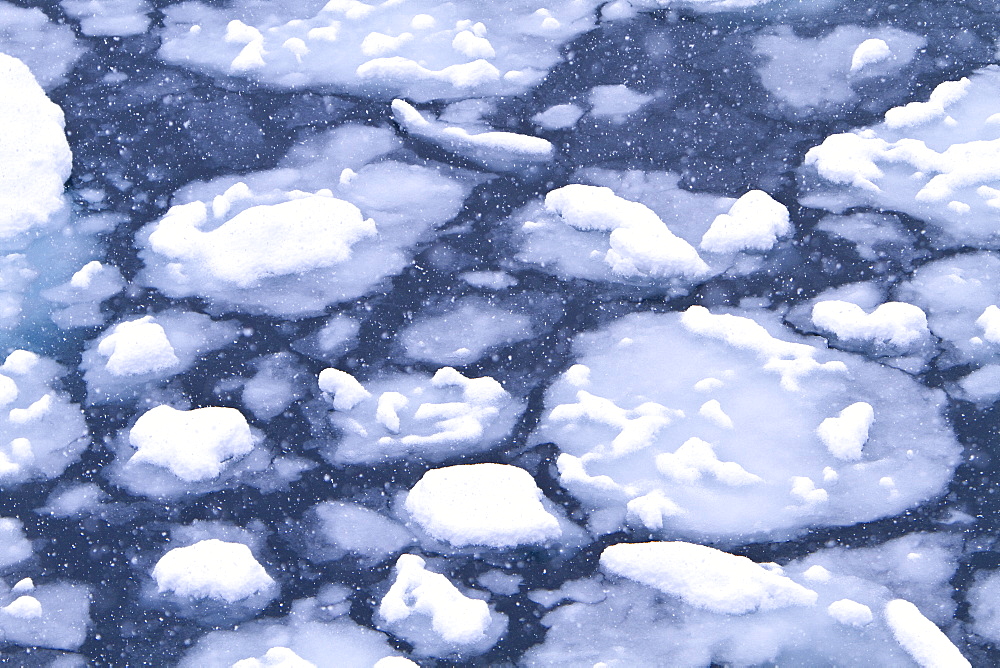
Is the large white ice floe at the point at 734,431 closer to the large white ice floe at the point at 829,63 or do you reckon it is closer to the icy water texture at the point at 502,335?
the icy water texture at the point at 502,335

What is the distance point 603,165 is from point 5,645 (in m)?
1.21

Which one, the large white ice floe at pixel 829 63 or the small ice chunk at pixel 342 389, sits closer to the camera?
the small ice chunk at pixel 342 389

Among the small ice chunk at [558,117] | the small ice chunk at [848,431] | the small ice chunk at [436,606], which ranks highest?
the small ice chunk at [558,117]

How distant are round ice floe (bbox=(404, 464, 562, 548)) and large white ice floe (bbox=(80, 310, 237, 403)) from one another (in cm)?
44

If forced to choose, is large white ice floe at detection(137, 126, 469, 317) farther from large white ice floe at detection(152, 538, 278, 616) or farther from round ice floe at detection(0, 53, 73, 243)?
large white ice floe at detection(152, 538, 278, 616)

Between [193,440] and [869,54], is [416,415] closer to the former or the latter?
[193,440]

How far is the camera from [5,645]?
1.32 m

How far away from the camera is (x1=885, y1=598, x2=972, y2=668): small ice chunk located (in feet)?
4.06

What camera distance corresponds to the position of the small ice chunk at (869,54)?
2.17 m

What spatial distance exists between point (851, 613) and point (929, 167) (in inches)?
37.2

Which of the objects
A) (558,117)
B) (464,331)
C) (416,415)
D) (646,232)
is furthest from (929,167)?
(416,415)

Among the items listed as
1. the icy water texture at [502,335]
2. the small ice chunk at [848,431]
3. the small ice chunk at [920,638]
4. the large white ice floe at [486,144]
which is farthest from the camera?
the large white ice floe at [486,144]

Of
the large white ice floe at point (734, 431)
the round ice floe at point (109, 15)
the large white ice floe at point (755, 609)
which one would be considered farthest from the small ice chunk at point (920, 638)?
the round ice floe at point (109, 15)

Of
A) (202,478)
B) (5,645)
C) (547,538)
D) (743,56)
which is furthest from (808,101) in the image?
(5,645)
